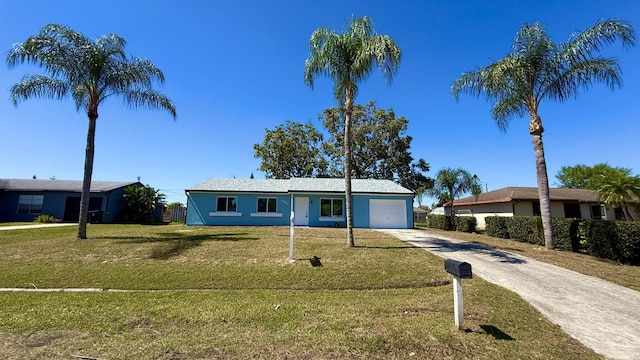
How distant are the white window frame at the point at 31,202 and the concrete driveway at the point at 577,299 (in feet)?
99.6

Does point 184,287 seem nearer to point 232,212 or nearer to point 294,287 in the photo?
point 294,287

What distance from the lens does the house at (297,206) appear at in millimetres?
20531

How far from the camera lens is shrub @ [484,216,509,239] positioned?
17.0m

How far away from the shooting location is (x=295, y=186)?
21500mm

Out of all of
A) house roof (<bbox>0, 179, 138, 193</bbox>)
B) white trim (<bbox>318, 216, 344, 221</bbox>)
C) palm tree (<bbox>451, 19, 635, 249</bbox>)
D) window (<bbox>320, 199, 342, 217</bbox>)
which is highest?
palm tree (<bbox>451, 19, 635, 249</bbox>)

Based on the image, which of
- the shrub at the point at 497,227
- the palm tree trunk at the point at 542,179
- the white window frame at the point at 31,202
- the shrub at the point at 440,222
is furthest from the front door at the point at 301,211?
the white window frame at the point at 31,202

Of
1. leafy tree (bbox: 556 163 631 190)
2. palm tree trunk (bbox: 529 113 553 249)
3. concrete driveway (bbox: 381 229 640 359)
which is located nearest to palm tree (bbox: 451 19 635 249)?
palm tree trunk (bbox: 529 113 553 249)

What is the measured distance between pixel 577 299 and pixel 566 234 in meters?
7.95

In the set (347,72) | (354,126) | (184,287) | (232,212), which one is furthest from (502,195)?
(184,287)

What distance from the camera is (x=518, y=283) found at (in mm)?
7074

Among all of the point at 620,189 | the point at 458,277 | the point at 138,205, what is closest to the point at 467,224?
the point at 620,189

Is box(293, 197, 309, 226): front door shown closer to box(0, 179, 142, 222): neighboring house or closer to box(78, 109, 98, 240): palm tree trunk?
box(78, 109, 98, 240): palm tree trunk

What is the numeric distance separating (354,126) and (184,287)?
2804 centimetres

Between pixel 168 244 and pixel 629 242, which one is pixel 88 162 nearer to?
pixel 168 244
